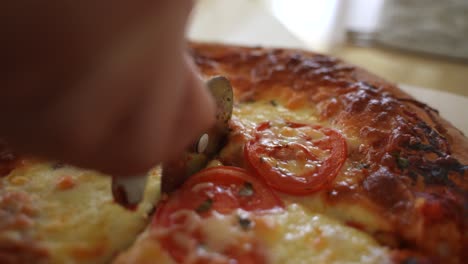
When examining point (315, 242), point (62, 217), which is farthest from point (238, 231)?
point (62, 217)

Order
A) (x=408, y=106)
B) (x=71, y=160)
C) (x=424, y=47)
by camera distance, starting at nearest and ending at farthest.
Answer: (x=71, y=160) < (x=408, y=106) < (x=424, y=47)

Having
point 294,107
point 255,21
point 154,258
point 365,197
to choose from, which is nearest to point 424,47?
point 255,21

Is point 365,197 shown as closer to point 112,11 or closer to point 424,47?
point 112,11

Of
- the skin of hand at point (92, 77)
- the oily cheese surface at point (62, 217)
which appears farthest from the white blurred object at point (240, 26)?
the skin of hand at point (92, 77)

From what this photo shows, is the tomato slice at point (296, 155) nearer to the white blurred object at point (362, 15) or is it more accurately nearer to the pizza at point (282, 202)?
the pizza at point (282, 202)

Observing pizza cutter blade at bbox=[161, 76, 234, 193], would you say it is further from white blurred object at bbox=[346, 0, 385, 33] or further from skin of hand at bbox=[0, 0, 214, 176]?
white blurred object at bbox=[346, 0, 385, 33]

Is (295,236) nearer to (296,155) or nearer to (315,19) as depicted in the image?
(296,155)
